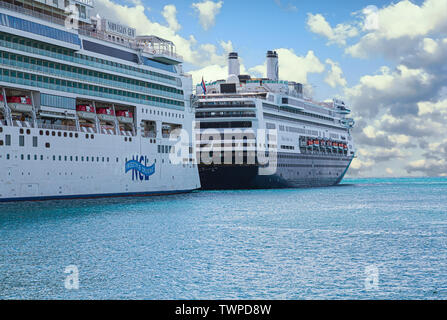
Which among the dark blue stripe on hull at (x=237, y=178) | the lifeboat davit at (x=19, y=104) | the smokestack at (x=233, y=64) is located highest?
the smokestack at (x=233, y=64)

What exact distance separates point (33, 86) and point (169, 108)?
2006 centimetres

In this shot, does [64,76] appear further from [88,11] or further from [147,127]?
[147,127]

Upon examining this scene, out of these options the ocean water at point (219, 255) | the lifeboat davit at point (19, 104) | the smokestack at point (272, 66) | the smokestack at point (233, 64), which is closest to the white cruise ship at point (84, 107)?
the lifeboat davit at point (19, 104)

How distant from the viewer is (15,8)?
4747 cm

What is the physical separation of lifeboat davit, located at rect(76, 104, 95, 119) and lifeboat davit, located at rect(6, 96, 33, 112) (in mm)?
6834

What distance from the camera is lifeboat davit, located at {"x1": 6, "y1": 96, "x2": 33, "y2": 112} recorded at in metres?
46.4

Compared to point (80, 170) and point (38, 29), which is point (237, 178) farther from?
point (38, 29)

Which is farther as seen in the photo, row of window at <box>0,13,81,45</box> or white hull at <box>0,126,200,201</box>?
row of window at <box>0,13,81,45</box>

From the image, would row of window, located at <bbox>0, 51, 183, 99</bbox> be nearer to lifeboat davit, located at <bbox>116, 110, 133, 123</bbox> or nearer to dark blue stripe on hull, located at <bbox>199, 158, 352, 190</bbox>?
lifeboat davit, located at <bbox>116, 110, 133, 123</bbox>

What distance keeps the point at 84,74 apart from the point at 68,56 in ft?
8.55

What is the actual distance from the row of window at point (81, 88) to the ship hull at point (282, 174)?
15458 millimetres

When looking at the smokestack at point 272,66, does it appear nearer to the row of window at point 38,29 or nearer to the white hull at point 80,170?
the white hull at point 80,170

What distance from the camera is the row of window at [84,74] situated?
47.1m

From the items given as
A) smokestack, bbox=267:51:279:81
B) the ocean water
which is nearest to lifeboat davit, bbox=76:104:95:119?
the ocean water
